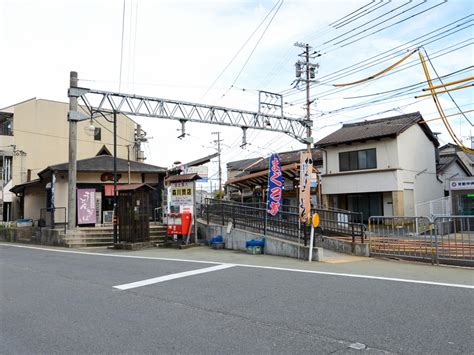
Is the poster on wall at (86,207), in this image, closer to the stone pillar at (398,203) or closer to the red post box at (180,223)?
the red post box at (180,223)

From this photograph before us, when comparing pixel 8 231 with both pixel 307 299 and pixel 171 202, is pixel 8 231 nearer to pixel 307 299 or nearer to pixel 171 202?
pixel 171 202

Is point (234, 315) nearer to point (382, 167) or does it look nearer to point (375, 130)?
point (382, 167)

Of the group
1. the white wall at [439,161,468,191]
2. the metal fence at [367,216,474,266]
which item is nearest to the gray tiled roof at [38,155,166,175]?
the metal fence at [367,216,474,266]

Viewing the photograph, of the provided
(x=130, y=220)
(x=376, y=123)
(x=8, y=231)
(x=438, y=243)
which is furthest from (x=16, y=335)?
(x=376, y=123)

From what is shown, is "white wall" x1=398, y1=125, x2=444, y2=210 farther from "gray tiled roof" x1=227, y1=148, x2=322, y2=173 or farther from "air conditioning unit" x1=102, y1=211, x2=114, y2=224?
"air conditioning unit" x1=102, y1=211, x2=114, y2=224

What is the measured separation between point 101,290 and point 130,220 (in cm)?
931

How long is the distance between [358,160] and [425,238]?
596 inches

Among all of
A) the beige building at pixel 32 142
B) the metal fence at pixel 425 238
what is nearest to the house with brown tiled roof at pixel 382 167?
the metal fence at pixel 425 238

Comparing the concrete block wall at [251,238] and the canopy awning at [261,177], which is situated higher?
the canopy awning at [261,177]

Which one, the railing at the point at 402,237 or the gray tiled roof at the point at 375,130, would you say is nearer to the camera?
the railing at the point at 402,237

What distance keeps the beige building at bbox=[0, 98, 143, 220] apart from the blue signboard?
24.4 metres

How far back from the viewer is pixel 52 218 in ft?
67.7

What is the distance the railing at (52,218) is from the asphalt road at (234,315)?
11.7 m

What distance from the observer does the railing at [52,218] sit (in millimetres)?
20703
